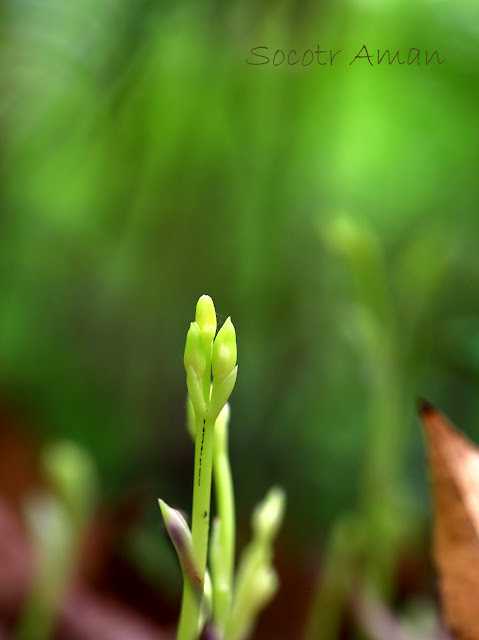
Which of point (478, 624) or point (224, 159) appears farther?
point (224, 159)

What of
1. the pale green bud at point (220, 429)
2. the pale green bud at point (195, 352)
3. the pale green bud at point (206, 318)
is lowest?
the pale green bud at point (220, 429)

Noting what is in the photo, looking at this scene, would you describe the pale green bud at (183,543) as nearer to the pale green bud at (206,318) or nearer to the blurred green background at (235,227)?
the pale green bud at (206,318)

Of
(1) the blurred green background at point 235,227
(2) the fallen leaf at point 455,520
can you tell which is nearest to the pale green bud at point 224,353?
(2) the fallen leaf at point 455,520

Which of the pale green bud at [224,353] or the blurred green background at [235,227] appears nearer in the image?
the pale green bud at [224,353]

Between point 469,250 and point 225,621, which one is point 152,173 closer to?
point 469,250

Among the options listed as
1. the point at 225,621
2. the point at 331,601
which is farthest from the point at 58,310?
the point at 225,621

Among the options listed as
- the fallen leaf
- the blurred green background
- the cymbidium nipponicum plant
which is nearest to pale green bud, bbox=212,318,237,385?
the cymbidium nipponicum plant

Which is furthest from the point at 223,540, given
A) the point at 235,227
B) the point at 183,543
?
the point at 235,227
